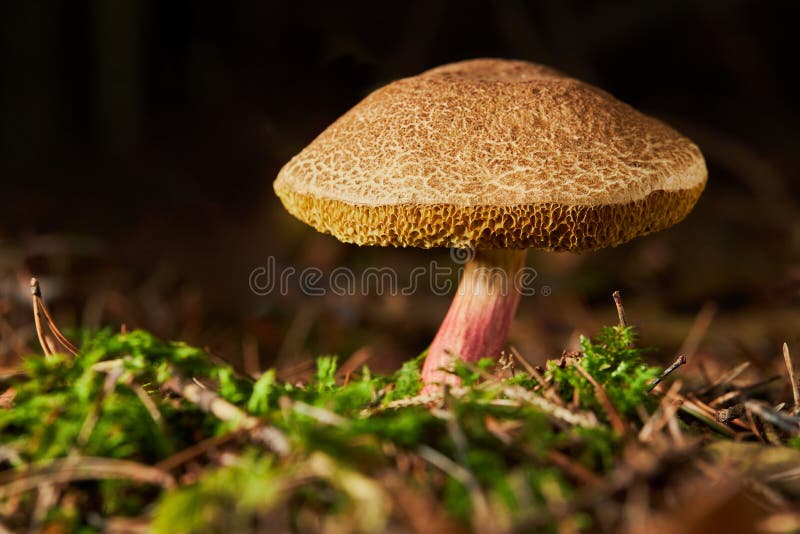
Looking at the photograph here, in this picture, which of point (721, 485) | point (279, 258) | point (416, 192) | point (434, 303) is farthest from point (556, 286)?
point (721, 485)

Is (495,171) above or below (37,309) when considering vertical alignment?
above

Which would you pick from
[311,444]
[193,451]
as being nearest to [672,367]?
[311,444]

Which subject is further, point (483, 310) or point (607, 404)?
point (483, 310)

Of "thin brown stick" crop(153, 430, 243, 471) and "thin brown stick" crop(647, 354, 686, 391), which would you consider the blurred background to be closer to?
"thin brown stick" crop(647, 354, 686, 391)

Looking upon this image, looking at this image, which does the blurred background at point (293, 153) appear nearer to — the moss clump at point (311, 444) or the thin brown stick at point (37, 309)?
the thin brown stick at point (37, 309)

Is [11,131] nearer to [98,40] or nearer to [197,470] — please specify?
[98,40]

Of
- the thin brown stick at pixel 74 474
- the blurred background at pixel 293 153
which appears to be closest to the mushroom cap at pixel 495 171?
the thin brown stick at pixel 74 474

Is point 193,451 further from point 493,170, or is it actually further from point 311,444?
point 493,170
